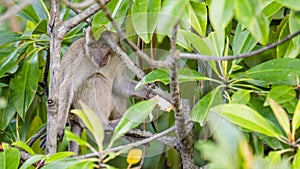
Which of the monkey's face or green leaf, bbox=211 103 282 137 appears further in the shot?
the monkey's face

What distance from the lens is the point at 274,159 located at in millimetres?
1206

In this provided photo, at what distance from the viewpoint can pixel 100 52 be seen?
2.76 metres

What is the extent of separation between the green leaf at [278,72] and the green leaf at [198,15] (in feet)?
0.86

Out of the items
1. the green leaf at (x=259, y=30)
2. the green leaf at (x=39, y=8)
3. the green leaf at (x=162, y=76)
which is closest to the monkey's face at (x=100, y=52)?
the green leaf at (x=39, y=8)

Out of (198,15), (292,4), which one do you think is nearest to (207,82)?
(198,15)

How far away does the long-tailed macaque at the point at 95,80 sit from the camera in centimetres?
264

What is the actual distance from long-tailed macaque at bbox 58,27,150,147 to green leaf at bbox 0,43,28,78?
0.28 metres

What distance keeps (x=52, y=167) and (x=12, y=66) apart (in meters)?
1.07

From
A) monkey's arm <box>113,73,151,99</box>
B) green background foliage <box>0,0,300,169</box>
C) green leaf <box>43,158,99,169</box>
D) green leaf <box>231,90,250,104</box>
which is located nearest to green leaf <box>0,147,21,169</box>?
green background foliage <box>0,0,300,169</box>

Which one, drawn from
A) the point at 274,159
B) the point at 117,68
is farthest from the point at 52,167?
the point at 117,68

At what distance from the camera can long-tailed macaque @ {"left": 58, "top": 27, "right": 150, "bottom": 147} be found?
264cm

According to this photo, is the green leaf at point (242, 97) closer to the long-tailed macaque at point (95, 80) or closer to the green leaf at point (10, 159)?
the green leaf at point (10, 159)

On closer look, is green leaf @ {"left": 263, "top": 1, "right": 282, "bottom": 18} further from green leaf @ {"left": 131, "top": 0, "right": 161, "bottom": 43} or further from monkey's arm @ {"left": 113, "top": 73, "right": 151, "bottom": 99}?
monkey's arm @ {"left": 113, "top": 73, "right": 151, "bottom": 99}

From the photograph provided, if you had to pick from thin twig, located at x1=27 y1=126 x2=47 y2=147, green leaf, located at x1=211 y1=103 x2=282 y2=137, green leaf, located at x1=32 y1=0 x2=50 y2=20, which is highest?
green leaf, located at x1=32 y1=0 x2=50 y2=20
